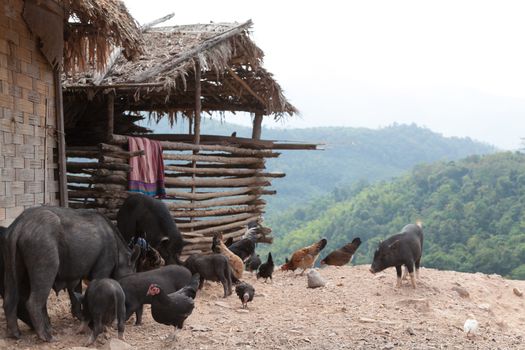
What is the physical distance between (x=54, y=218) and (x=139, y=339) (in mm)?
1466

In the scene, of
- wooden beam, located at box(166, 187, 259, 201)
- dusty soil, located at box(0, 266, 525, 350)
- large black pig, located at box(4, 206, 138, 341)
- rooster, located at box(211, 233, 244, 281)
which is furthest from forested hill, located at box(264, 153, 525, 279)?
large black pig, located at box(4, 206, 138, 341)

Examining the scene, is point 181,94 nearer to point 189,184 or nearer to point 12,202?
point 189,184

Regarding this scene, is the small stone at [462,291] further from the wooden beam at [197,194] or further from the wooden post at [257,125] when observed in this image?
the wooden post at [257,125]

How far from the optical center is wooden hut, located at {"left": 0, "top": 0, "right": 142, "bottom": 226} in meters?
7.77

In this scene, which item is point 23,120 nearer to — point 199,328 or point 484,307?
point 199,328

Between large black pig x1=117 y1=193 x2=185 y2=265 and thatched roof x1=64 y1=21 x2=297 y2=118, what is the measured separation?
1.85 m

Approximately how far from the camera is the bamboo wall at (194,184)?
10.1 metres

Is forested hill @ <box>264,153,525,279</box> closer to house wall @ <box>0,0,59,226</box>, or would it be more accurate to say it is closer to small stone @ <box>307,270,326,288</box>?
small stone @ <box>307,270,326,288</box>

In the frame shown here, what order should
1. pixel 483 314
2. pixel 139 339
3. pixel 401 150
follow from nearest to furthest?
pixel 139 339
pixel 483 314
pixel 401 150

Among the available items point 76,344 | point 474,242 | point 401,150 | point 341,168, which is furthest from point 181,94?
point 401,150

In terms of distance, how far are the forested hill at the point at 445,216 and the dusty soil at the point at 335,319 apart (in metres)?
19.1

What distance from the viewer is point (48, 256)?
6.08 metres

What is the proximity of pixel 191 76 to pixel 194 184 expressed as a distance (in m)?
2.22

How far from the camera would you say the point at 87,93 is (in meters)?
11.1
